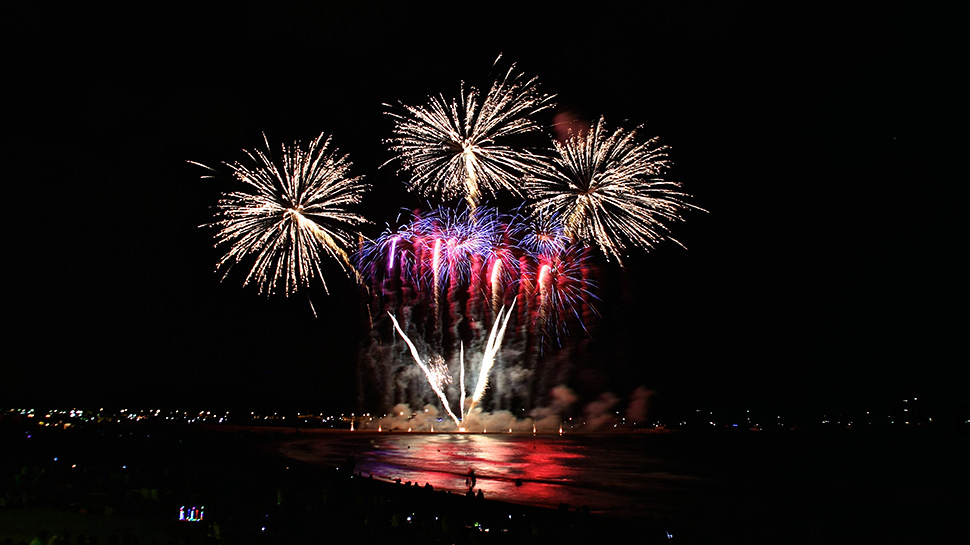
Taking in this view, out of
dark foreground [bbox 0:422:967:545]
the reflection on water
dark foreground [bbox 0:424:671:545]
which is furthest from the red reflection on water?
dark foreground [bbox 0:424:671:545]

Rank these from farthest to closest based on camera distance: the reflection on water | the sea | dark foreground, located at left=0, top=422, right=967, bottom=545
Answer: the reflection on water → the sea → dark foreground, located at left=0, top=422, right=967, bottom=545

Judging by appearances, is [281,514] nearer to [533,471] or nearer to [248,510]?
[248,510]

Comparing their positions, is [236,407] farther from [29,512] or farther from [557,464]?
[29,512]

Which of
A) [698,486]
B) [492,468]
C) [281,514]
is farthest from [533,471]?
[281,514]

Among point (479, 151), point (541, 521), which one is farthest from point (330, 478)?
point (479, 151)

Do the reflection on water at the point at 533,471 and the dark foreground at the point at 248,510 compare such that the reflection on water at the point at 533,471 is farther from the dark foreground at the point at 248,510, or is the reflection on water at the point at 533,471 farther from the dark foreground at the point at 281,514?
the dark foreground at the point at 248,510

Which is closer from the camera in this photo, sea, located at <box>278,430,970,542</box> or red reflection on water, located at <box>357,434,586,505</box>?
sea, located at <box>278,430,970,542</box>

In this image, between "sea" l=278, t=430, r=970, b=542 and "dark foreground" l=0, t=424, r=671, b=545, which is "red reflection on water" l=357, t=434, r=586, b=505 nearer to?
"sea" l=278, t=430, r=970, b=542
